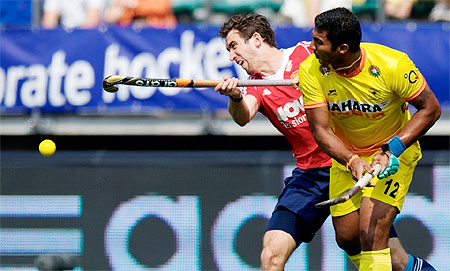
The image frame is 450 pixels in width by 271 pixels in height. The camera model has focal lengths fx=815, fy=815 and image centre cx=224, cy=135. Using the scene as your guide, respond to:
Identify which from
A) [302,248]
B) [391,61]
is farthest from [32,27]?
[391,61]

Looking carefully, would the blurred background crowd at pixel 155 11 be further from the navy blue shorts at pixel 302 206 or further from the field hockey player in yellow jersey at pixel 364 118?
the field hockey player in yellow jersey at pixel 364 118

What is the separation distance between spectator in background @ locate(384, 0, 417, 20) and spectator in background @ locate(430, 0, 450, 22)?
260 mm

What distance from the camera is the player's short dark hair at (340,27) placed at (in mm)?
4914

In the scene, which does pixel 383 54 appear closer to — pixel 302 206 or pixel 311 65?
pixel 311 65

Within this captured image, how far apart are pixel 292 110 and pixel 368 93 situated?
92 centimetres

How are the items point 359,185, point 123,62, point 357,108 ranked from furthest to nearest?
point 123,62 < point 357,108 < point 359,185

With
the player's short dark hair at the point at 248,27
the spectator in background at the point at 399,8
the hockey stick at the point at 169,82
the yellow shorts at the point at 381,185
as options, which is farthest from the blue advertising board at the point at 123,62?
the yellow shorts at the point at 381,185

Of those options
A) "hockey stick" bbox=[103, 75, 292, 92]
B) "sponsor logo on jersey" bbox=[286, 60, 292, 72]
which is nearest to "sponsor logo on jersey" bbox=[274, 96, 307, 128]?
"sponsor logo on jersey" bbox=[286, 60, 292, 72]

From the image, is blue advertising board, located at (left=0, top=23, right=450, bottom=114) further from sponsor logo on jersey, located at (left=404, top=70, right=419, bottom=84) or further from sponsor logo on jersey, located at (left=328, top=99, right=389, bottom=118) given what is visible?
sponsor logo on jersey, located at (left=404, top=70, right=419, bottom=84)

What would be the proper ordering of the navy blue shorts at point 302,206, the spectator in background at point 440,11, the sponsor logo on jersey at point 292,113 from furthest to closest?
the spectator in background at point 440,11
the sponsor logo on jersey at point 292,113
the navy blue shorts at point 302,206

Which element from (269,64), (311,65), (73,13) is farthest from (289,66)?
(73,13)

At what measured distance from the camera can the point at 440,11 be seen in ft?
31.7

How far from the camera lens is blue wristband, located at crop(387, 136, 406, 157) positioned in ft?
16.2

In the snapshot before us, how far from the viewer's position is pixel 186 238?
27.6ft
